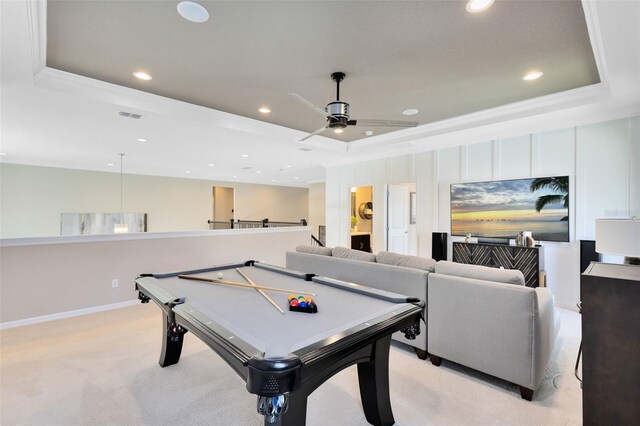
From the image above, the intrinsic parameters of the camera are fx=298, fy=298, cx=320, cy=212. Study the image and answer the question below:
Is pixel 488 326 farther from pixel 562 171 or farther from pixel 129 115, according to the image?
pixel 129 115

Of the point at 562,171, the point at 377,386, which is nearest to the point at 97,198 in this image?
the point at 377,386

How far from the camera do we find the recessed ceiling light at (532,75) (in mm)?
2998

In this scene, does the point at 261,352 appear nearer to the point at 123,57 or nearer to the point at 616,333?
the point at 616,333

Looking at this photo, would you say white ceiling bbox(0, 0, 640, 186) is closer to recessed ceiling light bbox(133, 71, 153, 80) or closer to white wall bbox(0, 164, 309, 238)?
recessed ceiling light bbox(133, 71, 153, 80)

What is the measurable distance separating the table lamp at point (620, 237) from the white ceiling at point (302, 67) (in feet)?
4.27

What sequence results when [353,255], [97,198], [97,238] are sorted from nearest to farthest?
[353,255]
[97,238]
[97,198]

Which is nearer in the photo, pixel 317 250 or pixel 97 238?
pixel 317 250

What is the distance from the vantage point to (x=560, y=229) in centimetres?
411

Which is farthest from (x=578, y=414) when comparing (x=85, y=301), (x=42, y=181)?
(x=42, y=181)

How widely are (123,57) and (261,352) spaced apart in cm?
287

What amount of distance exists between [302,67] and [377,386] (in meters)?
2.71

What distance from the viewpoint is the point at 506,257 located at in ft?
14.4

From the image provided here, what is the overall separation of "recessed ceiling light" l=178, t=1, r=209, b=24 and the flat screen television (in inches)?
176

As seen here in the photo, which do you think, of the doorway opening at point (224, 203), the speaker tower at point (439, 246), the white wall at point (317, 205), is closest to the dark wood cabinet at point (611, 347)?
the speaker tower at point (439, 246)
